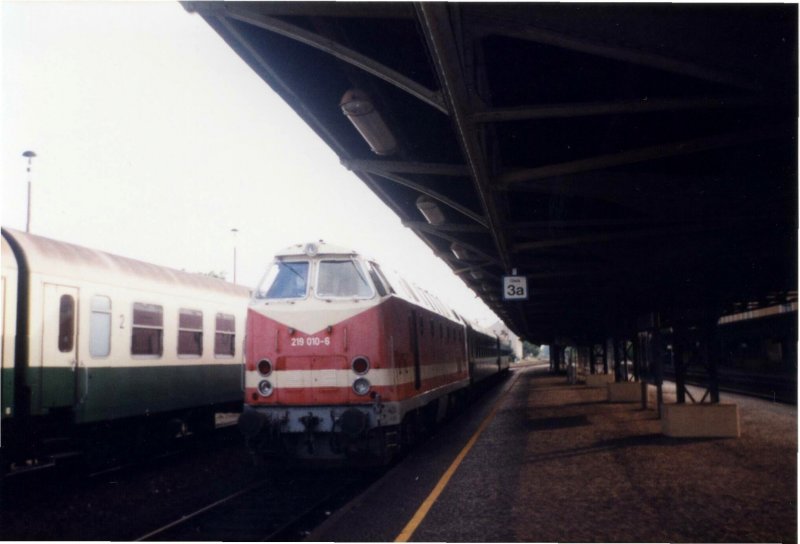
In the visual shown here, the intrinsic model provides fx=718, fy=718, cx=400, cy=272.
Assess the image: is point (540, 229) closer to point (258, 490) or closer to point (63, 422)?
point (258, 490)

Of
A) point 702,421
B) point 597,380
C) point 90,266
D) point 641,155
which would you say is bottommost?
point 597,380

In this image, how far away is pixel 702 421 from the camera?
14.7 metres

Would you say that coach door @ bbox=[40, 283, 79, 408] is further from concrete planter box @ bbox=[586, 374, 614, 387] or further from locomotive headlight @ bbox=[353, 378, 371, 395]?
concrete planter box @ bbox=[586, 374, 614, 387]

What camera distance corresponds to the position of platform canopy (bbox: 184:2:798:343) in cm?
615

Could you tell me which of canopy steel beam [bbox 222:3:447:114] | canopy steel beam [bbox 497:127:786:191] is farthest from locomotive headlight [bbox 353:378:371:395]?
canopy steel beam [bbox 222:3:447:114]

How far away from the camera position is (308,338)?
36.0ft

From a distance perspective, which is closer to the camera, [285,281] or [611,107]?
[611,107]

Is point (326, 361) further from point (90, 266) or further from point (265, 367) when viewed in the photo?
point (90, 266)

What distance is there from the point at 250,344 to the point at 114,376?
2815 mm

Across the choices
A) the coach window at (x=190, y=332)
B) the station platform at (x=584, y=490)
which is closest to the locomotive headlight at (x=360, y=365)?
the station platform at (x=584, y=490)

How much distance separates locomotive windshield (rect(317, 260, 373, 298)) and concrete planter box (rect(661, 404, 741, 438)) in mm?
7499

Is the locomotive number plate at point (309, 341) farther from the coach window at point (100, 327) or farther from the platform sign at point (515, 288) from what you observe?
the platform sign at point (515, 288)

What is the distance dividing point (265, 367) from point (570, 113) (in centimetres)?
617

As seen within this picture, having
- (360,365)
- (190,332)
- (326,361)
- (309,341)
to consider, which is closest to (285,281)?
(309,341)
